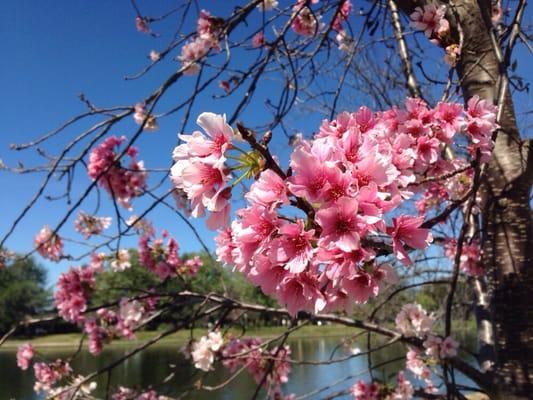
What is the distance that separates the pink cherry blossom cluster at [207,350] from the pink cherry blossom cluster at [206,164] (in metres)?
2.43

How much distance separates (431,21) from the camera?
140 centimetres

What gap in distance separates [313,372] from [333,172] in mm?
13605

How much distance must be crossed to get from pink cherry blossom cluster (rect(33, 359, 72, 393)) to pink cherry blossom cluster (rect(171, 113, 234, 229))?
10.2 ft

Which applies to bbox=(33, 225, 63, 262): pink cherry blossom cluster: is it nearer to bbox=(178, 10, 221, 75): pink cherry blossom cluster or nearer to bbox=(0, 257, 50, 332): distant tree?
bbox=(178, 10, 221, 75): pink cherry blossom cluster

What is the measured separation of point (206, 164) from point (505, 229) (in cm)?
116

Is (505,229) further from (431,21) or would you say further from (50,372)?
(50,372)

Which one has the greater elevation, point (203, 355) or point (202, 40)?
point (202, 40)

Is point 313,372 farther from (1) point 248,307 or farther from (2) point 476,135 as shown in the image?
(2) point 476,135

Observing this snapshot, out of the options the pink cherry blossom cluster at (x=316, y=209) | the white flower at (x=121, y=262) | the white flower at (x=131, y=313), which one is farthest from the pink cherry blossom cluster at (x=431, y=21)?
the white flower at (x=121, y=262)

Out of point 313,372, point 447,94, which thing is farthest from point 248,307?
point 313,372

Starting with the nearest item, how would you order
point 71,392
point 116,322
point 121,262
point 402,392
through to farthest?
point 71,392 → point 402,392 → point 116,322 → point 121,262

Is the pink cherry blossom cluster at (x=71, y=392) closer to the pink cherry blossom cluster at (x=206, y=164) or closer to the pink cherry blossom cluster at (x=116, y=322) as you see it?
the pink cherry blossom cluster at (x=116, y=322)

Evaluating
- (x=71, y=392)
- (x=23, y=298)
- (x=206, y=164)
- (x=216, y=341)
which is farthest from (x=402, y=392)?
(x=23, y=298)

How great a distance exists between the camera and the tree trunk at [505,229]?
1.39 metres
